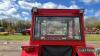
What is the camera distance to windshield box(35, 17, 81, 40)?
8469mm

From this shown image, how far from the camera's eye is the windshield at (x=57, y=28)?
8.47 meters

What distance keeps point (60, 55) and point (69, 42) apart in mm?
419

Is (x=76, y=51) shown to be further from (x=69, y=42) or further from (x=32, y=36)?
(x=32, y=36)

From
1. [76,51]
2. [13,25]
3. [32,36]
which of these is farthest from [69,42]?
[13,25]

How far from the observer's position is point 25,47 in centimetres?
792

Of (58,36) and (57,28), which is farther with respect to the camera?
(57,28)

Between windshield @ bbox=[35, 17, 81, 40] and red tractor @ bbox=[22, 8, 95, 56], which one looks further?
windshield @ bbox=[35, 17, 81, 40]

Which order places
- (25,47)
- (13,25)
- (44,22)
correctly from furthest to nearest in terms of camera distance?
(13,25)
(44,22)
(25,47)

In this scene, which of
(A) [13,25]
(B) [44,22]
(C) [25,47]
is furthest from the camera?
(A) [13,25]

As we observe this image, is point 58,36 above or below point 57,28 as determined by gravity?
below

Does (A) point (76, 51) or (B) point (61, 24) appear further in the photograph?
(B) point (61, 24)

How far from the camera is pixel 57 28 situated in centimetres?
878

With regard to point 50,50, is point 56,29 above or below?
above

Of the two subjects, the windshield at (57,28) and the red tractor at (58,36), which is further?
the windshield at (57,28)
